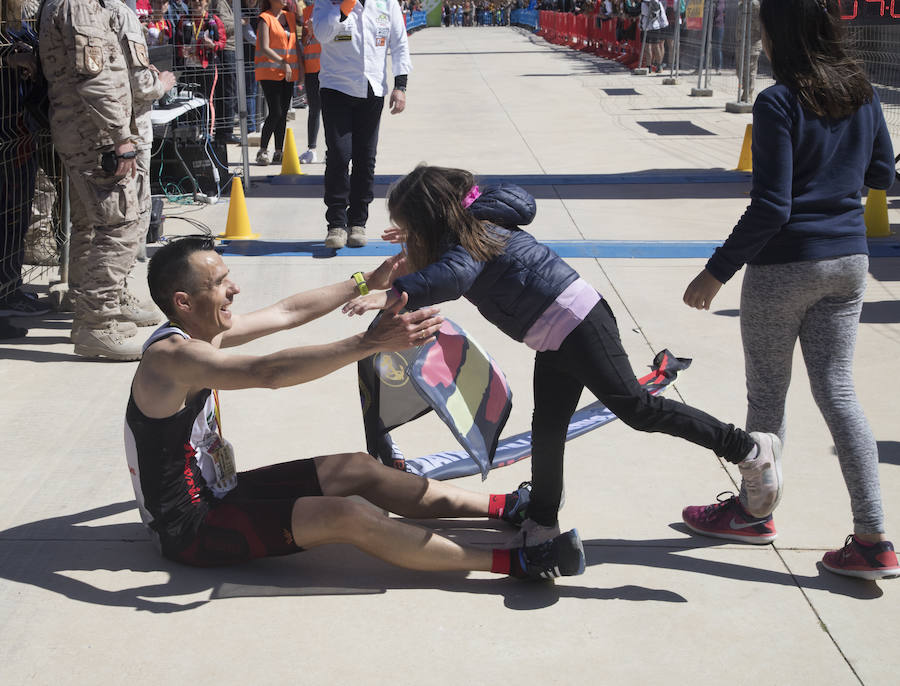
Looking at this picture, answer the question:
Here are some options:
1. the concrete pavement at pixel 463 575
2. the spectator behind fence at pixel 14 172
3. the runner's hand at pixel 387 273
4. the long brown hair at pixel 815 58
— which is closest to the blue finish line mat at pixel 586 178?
the concrete pavement at pixel 463 575

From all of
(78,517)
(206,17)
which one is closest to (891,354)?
(78,517)

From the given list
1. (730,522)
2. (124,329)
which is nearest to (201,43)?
(124,329)

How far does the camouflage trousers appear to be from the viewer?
5043 millimetres

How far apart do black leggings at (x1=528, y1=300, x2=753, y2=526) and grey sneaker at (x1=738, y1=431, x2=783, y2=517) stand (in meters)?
0.05

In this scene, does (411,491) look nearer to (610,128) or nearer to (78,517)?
(78,517)

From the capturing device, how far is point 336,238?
23.9 feet

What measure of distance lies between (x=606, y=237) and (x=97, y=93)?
411 cm

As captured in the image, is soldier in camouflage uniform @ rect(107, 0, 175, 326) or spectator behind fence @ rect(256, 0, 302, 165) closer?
soldier in camouflage uniform @ rect(107, 0, 175, 326)

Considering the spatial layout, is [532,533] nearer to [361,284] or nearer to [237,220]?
[361,284]

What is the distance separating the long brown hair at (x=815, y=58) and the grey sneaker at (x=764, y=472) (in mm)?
985

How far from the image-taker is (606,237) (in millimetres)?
7766

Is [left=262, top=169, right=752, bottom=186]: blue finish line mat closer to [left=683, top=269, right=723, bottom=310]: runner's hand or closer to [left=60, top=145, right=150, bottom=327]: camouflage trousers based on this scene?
[left=60, top=145, right=150, bottom=327]: camouflage trousers

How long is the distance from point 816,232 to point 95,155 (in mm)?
3556

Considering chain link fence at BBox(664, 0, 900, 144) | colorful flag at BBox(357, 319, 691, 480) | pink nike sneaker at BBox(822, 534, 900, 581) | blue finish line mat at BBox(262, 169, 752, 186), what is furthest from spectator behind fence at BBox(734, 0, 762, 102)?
pink nike sneaker at BBox(822, 534, 900, 581)
